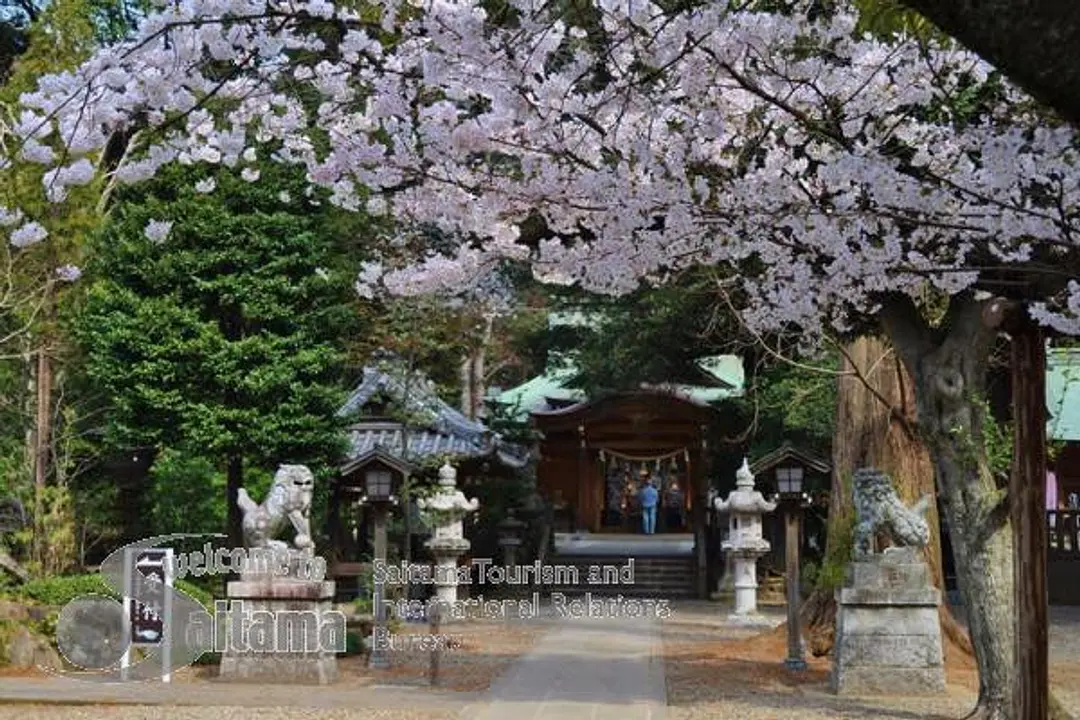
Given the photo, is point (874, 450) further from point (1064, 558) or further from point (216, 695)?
point (1064, 558)

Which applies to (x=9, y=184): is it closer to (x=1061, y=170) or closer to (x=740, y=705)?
(x=740, y=705)

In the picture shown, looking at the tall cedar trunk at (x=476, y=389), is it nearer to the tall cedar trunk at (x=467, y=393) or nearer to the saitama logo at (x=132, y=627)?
the tall cedar trunk at (x=467, y=393)

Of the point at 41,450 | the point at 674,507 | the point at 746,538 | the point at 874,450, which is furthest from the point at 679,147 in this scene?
the point at 674,507

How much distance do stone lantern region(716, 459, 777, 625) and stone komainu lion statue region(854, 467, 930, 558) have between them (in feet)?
23.4

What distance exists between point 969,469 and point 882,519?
6.71 feet

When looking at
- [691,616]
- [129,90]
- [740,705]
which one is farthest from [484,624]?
[129,90]

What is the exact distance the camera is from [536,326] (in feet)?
77.2

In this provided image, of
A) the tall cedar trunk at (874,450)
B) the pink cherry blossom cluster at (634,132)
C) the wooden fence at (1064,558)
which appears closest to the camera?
the pink cherry blossom cluster at (634,132)

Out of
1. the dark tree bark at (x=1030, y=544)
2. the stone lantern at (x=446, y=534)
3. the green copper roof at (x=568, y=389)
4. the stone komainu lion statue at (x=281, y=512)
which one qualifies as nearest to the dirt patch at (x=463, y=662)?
the stone komainu lion statue at (x=281, y=512)

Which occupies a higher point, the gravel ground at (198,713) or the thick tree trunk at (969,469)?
the thick tree trunk at (969,469)

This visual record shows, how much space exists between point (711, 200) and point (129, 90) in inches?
134

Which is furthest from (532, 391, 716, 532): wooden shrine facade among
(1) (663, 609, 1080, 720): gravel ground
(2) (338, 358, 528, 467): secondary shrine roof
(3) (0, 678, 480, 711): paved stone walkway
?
(3) (0, 678, 480, 711): paved stone walkway

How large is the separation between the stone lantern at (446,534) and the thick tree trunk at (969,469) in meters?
9.85

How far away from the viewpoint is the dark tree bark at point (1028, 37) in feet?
6.94
